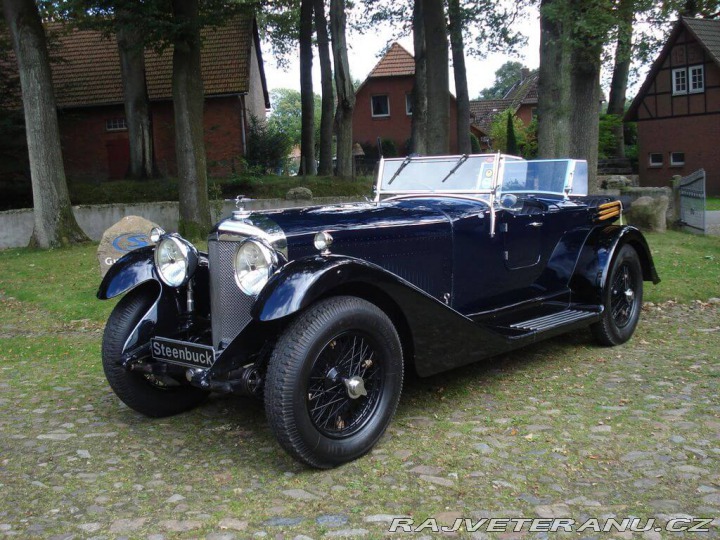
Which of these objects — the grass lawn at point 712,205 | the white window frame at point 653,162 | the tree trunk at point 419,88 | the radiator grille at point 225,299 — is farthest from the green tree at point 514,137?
the radiator grille at point 225,299

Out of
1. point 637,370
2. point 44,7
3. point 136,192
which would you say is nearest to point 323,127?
point 136,192

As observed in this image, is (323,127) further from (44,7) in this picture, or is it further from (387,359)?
(387,359)

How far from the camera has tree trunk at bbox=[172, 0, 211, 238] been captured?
1376 centimetres

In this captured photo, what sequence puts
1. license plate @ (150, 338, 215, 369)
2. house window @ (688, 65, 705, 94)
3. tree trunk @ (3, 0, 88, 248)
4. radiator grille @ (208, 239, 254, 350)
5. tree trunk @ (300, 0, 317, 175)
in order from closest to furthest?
1. license plate @ (150, 338, 215, 369)
2. radiator grille @ (208, 239, 254, 350)
3. tree trunk @ (3, 0, 88, 248)
4. tree trunk @ (300, 0, 317, 175)
5. house window @ (688, 65, 705, 94)

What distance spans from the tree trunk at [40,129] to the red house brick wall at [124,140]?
10552 mm

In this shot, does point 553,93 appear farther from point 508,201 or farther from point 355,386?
point 355,386

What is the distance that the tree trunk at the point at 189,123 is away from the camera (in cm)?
1376

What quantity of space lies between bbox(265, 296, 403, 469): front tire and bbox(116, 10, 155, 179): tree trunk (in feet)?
53.8

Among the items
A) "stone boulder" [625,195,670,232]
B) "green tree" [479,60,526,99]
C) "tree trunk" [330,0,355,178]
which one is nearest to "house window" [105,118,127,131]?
"tree trunk" [330,0,355,178]

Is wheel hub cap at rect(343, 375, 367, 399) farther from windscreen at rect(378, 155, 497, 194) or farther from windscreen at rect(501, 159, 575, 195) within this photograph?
windscreen at rect(501, 159, 575, 195)

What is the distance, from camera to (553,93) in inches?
473

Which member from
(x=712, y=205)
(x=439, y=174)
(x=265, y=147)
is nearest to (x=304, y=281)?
(x=439, y=174)

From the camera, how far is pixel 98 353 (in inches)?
264

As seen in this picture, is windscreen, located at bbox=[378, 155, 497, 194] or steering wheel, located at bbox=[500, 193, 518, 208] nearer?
steering wheel, located at bbox=[500, 193, 518, 208]
